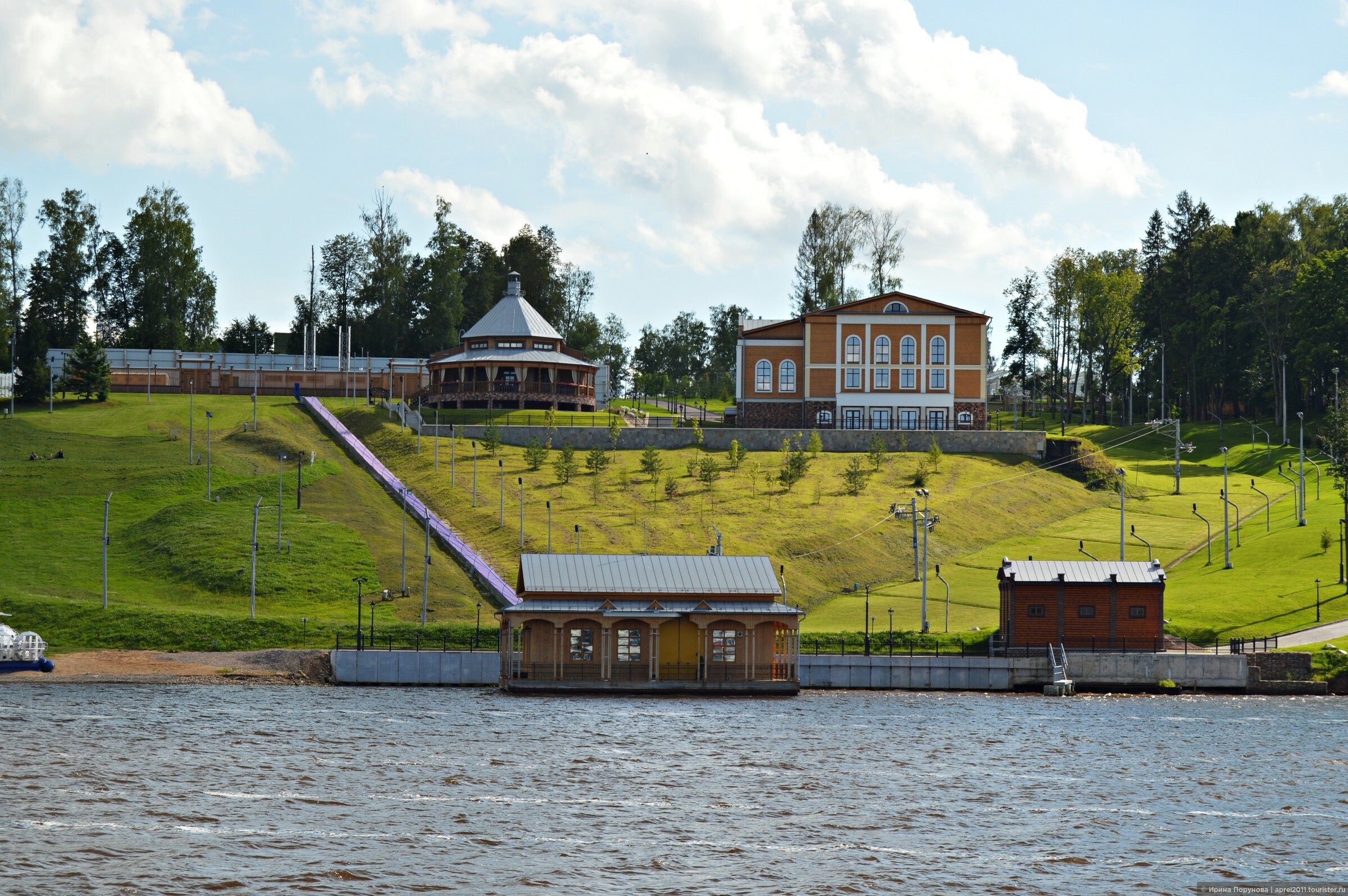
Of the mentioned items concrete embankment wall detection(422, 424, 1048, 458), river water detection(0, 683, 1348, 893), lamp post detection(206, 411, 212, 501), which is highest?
concrete embankment wall detection(422, 424, 1048, 458)

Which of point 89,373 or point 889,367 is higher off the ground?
point 889,367

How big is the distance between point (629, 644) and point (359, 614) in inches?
568

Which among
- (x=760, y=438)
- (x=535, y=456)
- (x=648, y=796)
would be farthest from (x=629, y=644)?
(x=760, y=438)

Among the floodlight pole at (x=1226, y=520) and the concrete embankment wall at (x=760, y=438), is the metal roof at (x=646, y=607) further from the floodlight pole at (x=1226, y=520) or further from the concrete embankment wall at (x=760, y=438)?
the concrete embankment wall at (x=760, y=438)

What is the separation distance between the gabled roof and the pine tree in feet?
113

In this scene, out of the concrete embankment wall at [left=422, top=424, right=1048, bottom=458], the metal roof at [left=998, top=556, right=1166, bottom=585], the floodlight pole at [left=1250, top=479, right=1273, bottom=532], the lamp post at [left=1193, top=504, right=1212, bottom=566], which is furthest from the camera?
the concrete embankment wall at [left=422, top=424, right=1048, bottom=458]

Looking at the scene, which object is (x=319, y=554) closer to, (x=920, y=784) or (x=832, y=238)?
(x=920, y=784)

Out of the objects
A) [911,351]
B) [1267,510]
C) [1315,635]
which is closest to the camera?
[1315,635]

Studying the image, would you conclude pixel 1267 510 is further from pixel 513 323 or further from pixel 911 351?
pixel 513 323

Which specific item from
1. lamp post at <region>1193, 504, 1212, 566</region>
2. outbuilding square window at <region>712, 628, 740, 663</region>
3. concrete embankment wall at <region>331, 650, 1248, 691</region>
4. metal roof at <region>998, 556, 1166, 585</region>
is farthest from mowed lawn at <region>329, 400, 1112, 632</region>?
outbuilding square window at <region>712, 628, 740, 663</region>

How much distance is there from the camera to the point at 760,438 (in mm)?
121375

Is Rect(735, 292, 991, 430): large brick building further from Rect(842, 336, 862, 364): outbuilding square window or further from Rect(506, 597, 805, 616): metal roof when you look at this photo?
Rect(506, 597, 805, 616): metal roof

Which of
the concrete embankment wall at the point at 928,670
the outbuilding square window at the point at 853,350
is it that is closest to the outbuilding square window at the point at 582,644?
the concrete embankment wall at the point at 928,670

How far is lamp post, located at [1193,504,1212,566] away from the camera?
3649 inches
